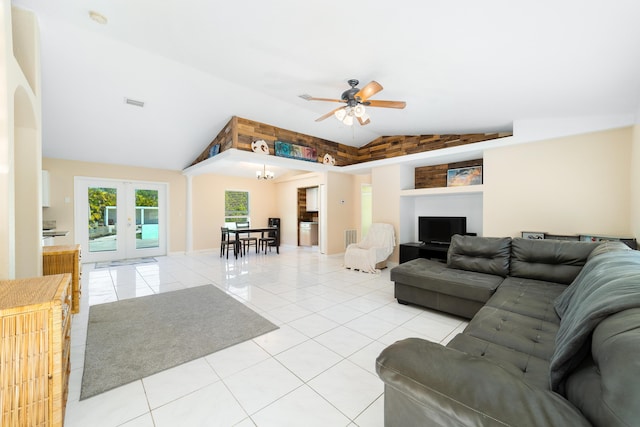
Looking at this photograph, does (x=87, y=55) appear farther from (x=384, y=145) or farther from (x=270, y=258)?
(x=384, y=145)

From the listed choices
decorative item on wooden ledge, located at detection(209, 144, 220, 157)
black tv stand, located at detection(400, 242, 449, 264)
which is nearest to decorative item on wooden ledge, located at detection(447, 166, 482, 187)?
black tv stand, located at detection(400, 242, 449, 264)

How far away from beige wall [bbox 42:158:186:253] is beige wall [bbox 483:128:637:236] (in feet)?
24.6

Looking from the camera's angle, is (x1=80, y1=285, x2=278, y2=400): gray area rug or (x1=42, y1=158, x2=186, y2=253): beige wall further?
(x1=42, y1=158, x2=186, y2=253): beige wall

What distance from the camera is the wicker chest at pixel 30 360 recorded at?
3.99 ft

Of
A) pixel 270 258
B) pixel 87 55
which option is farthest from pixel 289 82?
pixel 270 258

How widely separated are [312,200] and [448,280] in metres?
6.48

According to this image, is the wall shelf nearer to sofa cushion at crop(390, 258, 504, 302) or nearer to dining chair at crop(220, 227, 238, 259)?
sofa cushion at crop(390, 258, 504, 302)

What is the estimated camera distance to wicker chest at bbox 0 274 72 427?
1.22 m

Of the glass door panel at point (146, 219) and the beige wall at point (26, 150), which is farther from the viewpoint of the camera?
the glass door panel at point (146, 219)

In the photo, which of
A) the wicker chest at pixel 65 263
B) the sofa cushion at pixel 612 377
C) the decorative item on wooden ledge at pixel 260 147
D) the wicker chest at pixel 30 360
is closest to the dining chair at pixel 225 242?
the decorative item on wooden ledge at pixel 260 147

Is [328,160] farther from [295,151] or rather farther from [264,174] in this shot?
[264,174]

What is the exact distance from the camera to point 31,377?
1269mm

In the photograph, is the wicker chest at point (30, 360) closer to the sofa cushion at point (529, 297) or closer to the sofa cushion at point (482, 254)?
the sofa cushion at point (529, 297)

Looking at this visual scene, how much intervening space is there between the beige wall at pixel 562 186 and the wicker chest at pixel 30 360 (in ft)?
17.2
